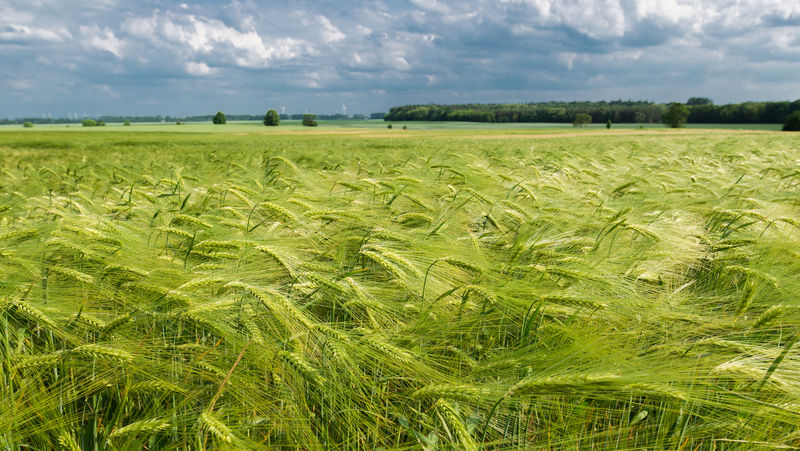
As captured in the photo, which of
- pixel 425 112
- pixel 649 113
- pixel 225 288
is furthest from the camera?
pixel 425 112

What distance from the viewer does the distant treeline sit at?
256 ft

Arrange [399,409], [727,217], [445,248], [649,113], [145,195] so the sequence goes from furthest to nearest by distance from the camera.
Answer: [649,113] → [145,195] → [727,217] → [445,248] → [399,409]

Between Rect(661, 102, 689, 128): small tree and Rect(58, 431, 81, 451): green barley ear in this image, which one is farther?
Rect(661, 102, 689, 128): small tree

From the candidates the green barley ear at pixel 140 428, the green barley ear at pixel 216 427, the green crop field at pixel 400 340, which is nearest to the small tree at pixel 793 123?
the green crop field at pixel 400 340

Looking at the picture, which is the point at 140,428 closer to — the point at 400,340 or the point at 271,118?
the point at 400,340

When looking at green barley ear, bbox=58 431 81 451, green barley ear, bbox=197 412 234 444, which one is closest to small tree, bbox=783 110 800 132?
green barley ear, bbox=197 412 234 444

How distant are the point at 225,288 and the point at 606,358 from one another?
1426 millimetres

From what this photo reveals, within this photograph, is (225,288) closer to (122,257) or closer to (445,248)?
(122,257)

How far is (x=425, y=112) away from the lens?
12625 centimetres

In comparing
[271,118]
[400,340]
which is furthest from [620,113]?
[400,340]

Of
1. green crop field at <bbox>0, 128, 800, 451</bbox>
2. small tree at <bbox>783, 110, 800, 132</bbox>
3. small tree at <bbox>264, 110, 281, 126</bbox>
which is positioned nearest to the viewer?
green crop field at <bbox>0, 128, 800, 451</bbox>

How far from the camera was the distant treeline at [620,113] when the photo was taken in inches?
3076

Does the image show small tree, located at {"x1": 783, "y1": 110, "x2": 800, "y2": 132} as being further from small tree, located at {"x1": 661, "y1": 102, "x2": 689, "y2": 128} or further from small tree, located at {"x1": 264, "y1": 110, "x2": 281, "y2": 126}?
small tree, located at {"x1": 264, "y1": 110, "x2": 281, "y2": 126}

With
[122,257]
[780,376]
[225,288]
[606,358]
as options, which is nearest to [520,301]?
[606,358]
